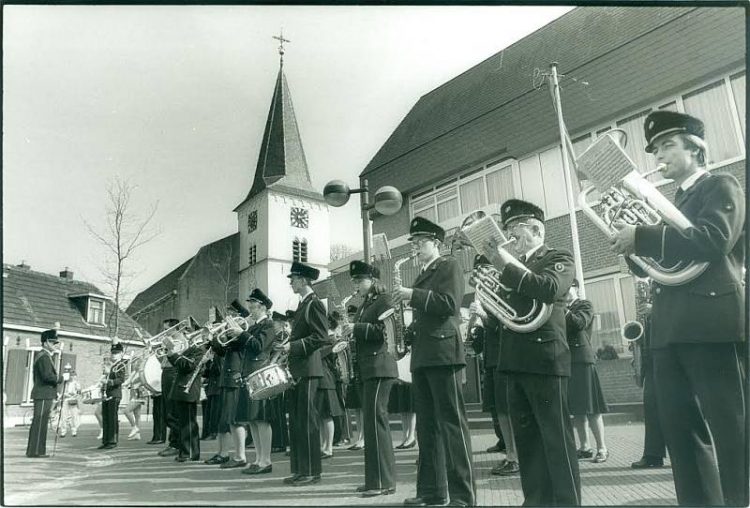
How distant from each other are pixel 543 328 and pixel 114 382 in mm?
9393

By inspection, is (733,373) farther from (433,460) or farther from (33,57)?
(33,57)

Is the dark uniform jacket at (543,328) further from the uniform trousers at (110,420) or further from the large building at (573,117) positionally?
the uniform trousers at (110,420)

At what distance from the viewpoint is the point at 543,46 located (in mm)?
7078

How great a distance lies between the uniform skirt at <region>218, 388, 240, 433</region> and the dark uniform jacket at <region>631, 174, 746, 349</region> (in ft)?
16.8

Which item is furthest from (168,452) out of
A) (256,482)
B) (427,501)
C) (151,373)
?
(427,501)

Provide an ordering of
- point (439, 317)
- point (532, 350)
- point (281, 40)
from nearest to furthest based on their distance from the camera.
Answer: point (532, 350)
point (439, 317)
point (281, 40)

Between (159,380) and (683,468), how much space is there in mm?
8911

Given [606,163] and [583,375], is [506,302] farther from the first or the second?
[583,375]

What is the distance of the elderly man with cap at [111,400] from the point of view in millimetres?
10711

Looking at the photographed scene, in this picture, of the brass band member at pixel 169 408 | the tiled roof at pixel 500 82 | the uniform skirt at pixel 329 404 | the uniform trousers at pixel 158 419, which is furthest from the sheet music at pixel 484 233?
the uniform trousers at pixel 158 419

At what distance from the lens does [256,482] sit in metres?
6.09

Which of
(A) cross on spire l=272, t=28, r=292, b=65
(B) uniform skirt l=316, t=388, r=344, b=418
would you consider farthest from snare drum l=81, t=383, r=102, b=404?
(A) cross on spire l=272, t=28, r=292, b=65

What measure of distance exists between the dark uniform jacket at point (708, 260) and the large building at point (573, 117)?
122 centimetres

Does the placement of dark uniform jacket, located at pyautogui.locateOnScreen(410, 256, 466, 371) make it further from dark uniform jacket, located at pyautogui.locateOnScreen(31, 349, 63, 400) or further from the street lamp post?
dark uniform jacket, located at pyautogui.locateOnScreen(31, 349, 63, 400)
